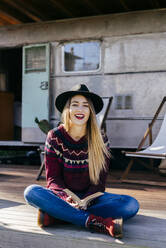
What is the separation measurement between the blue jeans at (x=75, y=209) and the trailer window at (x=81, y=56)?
14.0ft

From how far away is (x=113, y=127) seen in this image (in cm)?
624

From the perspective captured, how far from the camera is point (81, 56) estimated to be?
21.2 feet

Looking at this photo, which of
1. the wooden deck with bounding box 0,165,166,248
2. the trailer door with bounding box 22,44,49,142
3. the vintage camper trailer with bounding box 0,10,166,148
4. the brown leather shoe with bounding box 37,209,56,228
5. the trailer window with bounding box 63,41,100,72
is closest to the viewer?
the wooden deck with bounding box 0,165,166,248

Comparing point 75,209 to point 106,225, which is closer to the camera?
point 106,225

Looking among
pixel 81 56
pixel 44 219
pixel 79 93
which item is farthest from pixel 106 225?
pixel 81 56

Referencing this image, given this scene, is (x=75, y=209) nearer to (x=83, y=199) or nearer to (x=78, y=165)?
(x=83, y=199)

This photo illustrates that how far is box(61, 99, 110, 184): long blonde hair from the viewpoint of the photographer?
2371mm

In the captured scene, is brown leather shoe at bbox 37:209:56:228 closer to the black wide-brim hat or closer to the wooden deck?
the wooden deck

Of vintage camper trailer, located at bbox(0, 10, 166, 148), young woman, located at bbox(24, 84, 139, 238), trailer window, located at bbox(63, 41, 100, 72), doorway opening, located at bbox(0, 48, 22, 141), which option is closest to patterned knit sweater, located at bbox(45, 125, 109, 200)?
young woman, located at bbox(24, 84, 139, 238)

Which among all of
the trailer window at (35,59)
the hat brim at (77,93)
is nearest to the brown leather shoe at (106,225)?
the hat brim at (77,93)

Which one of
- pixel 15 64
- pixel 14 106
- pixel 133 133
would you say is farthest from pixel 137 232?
pixel 15 64

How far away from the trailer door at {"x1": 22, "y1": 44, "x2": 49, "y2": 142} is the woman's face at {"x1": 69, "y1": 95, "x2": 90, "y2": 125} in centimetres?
422

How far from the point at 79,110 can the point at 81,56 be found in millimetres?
4249

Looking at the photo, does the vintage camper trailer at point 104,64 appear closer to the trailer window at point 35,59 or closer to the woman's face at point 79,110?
the trailer window at point 35,59
